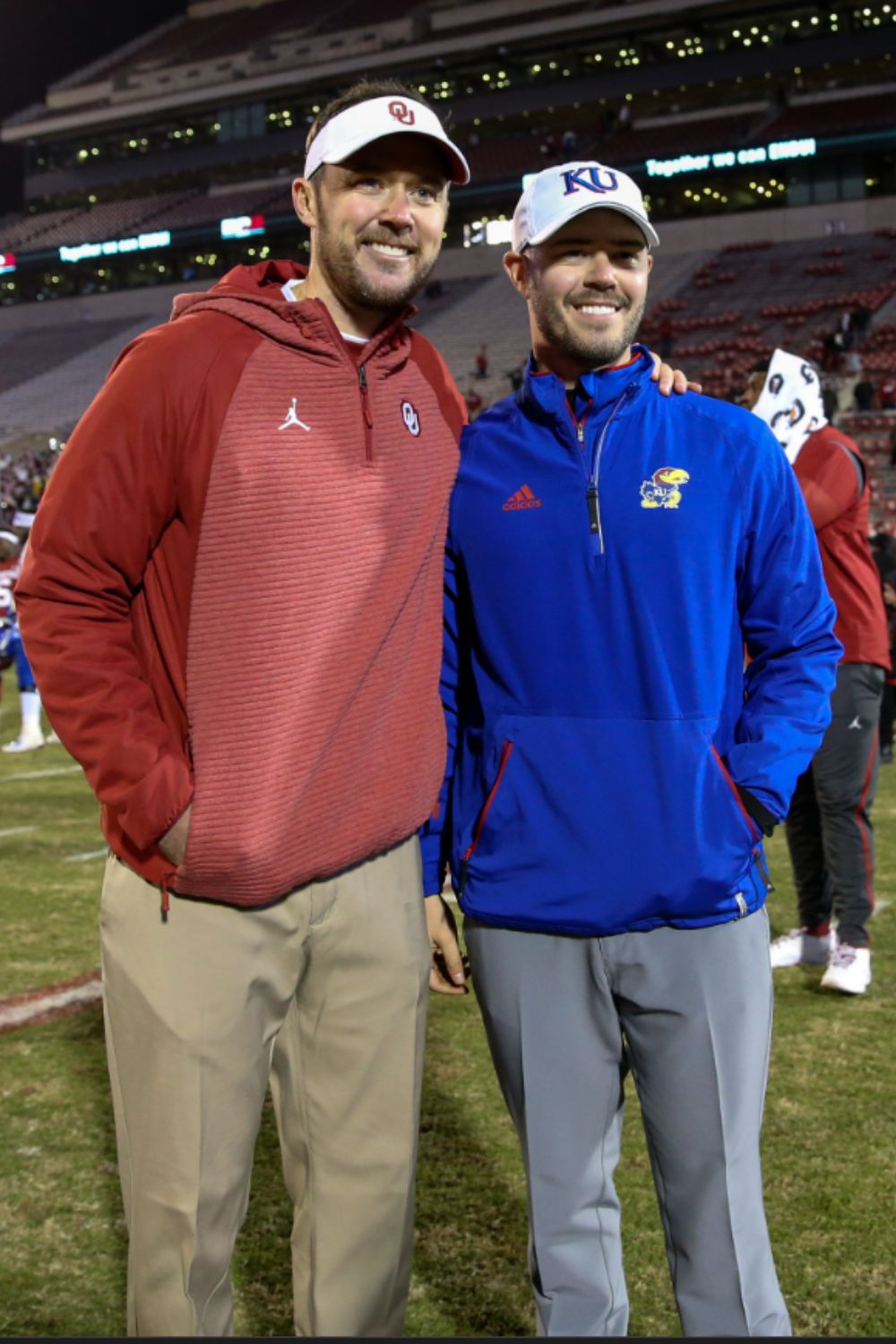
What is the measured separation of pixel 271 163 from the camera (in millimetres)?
52906

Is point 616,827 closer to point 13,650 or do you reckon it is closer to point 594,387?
point 594,387

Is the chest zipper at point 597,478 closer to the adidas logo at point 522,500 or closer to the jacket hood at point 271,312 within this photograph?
the adidas logo at point 522,500

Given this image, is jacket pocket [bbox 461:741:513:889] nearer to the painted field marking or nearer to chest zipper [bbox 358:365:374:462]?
chest zipper [bbox 358:365:374:462]

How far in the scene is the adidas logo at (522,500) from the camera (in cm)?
228

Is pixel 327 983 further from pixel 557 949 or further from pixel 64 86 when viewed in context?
pixel 64 86

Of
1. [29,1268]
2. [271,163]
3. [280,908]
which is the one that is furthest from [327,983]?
[271,163]

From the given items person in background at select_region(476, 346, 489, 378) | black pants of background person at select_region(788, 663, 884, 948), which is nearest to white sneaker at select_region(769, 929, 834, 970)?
black pants of background person at select_region(788, 663, 884, 948)

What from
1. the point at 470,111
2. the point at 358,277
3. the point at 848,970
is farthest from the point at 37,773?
the point at 470,111

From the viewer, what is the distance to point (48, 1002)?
16.7 ft

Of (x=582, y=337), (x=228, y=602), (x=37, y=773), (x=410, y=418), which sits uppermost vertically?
(x=582, y=337)

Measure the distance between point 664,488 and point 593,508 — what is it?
0.11m

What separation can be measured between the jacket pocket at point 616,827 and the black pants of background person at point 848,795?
2636 mm

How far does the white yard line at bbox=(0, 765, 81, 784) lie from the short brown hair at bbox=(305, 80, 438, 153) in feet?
27.0

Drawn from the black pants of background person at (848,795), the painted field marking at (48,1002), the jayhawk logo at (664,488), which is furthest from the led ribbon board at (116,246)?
the jayhawk logo at (664,488)
